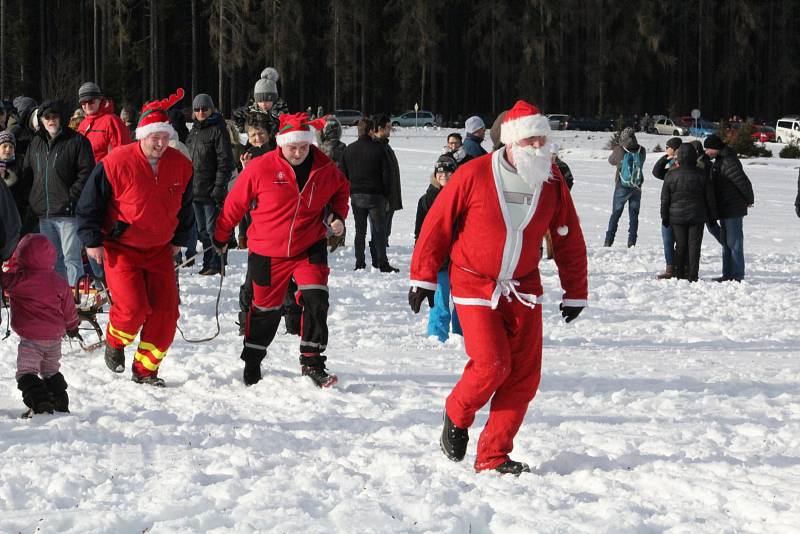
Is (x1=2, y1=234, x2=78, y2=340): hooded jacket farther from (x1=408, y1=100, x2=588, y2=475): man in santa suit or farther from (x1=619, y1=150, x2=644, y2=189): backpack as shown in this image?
(x1=619, y1=150, x2=644, y2=189): backpack

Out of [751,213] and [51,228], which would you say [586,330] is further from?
[751,213]

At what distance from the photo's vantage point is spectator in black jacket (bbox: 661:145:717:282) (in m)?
12.2

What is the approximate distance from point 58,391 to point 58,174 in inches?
126

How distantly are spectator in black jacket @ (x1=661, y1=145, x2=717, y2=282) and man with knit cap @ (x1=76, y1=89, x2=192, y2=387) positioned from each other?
23.1ft

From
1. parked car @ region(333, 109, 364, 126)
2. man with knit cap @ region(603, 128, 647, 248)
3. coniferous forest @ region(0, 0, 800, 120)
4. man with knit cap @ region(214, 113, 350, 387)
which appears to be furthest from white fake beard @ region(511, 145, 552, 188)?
parked car @ region(333, 109, 364, 126)

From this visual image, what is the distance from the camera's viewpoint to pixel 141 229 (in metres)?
6.73

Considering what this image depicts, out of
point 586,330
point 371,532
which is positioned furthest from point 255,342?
point 586,330

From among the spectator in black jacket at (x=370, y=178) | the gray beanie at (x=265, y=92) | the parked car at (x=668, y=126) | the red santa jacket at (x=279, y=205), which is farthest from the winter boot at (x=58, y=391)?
the parked car at (x=668, y=126)

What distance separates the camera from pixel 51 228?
9.01m

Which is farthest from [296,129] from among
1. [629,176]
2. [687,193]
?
[629,176]

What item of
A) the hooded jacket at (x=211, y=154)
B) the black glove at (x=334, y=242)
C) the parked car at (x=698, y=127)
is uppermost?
the parked car at (x=698, y=127)

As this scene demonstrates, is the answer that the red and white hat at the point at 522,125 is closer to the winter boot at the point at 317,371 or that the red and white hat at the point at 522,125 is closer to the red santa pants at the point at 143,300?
the winter boot at the point at 317,371

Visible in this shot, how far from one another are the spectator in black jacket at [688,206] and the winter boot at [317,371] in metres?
6.64

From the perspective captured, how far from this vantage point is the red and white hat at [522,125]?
16.7 ft
